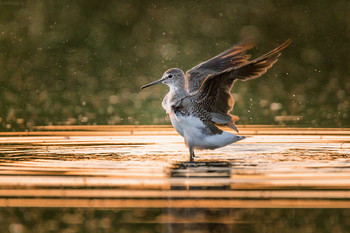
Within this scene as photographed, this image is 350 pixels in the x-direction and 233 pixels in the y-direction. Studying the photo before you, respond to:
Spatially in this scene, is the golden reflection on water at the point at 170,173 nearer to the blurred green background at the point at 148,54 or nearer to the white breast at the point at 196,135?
the white breast at the point at 196,135

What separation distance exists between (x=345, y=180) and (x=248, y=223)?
5.35 ft

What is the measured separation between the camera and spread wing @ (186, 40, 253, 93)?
880 cm

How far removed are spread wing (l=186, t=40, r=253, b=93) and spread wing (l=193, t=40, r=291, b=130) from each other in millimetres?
1120


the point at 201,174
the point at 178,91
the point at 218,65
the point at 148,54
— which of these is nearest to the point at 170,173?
the point at 201,174


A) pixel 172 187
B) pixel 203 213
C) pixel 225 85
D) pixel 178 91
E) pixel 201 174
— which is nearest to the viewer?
pixel 203 213

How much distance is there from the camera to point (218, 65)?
349 inches

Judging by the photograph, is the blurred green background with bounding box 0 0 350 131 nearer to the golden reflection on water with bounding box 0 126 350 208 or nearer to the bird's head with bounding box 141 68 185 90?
the golden reflection on water with bounding box 0 126 350 208

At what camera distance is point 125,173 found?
6.12 meters

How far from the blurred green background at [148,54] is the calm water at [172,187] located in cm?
399

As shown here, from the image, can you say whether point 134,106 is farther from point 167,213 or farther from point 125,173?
point 167,213

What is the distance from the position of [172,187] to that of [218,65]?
3641 mm

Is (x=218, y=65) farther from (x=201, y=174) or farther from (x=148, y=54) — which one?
(x=148, y=54)

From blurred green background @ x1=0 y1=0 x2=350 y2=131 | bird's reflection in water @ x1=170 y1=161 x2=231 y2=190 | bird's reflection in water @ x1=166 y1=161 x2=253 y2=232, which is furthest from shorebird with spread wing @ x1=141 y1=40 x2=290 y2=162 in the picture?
blurred green background @ x1=0 y1=0 x2=350 y2=131

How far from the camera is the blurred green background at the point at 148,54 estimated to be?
13.6 meters
